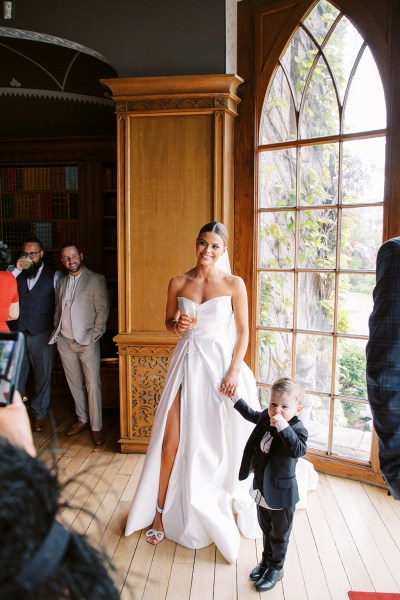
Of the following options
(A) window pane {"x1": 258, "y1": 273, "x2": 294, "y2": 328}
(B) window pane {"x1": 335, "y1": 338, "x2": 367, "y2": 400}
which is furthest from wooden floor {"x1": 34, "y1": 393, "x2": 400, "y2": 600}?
(A) window pane {"x1": 258, "y1": 273, "x2": 294, "y2": 328}

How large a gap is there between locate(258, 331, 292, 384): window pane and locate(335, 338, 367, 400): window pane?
1.17 feet

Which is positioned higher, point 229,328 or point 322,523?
point 229,328

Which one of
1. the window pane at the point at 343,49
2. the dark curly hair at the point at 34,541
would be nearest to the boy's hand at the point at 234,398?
the window pane at the point at 343,49

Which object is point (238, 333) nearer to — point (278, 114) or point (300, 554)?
point (300, 554)

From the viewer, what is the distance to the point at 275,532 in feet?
7.93

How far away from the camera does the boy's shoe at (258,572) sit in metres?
2.51

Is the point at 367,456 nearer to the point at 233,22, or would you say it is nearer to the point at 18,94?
the point at 233,22

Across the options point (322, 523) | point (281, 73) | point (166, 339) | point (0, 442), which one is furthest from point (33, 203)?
point (0, 442)

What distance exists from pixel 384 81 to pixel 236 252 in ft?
4.73

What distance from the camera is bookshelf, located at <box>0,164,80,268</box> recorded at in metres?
5.80

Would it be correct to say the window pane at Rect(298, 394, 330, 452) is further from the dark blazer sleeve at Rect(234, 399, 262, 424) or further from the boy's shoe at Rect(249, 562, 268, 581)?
the boy's shoe at Rect(249, 562, 268, 581)

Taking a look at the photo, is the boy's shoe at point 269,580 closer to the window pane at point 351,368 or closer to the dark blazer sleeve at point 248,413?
the dark blazer sleeve at point 248,413

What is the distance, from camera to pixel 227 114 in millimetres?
3705

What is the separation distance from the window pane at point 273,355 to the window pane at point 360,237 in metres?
0.67
